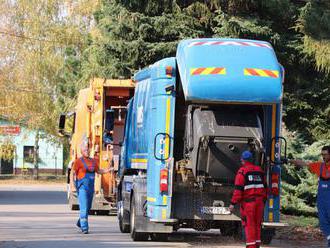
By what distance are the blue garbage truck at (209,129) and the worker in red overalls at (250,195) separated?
104 centimetres

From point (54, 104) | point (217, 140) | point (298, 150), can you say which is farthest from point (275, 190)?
point (54, 104)

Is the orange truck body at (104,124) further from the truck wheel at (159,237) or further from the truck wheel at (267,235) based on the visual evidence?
the truck wheel at (267,235)

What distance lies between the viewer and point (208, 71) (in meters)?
12.9

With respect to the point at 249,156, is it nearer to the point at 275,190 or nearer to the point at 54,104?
the point at 275,190

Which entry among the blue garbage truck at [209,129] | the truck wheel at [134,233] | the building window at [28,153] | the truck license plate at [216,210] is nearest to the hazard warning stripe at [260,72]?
the blue garbage truck at [209,129]

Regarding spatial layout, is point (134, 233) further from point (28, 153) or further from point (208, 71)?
point (28, 153)

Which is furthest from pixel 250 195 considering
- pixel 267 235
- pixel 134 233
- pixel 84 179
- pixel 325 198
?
pixel 84 179

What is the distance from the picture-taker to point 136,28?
2366 centimetres

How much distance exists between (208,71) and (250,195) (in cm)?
213

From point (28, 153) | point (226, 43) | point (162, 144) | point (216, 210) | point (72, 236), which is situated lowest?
point (72, 236)

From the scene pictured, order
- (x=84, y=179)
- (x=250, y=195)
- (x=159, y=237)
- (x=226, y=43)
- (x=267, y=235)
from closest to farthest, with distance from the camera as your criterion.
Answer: (x=250, y=195)
(x=226, y=43)
(x=267, y=235)
(x=159, y=237)
(x=84, y=179)

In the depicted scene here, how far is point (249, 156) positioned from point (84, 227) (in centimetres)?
510

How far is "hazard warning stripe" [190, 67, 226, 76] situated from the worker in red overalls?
1440mm

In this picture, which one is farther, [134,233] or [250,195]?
[134,233]
